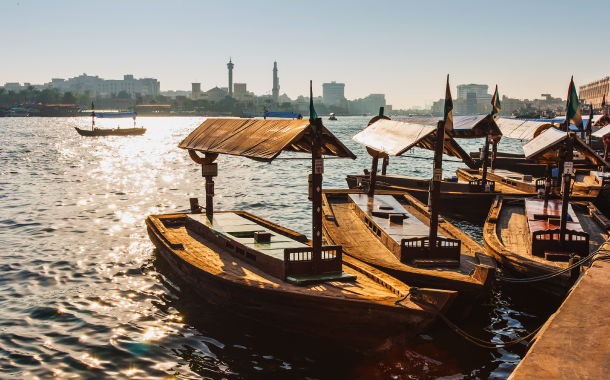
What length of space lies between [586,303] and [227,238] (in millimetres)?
11708

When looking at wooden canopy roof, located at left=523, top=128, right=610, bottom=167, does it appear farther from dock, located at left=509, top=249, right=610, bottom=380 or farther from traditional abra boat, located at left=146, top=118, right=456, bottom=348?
traditional abra boat, located at left=146, top=118, right=456, bottom=348

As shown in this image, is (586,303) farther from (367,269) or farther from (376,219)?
(376,219)

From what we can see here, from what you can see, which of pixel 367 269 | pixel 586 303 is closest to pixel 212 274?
pixel 367 269

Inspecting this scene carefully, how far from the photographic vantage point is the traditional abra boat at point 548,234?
57.1 ft

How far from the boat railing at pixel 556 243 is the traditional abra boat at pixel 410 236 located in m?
2.03

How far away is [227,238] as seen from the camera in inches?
749

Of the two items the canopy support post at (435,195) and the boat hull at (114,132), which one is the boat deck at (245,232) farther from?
the boat hull at (114,132)

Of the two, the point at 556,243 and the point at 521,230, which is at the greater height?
the point at 556,243

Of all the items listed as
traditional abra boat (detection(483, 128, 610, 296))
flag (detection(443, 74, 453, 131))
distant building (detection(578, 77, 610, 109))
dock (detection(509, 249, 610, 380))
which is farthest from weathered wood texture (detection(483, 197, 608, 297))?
distant building (detection(578, 77, 610, 109))

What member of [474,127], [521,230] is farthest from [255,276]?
[474,127]

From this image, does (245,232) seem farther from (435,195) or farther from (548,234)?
(548,234)

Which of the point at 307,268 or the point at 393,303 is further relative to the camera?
the point at 307,268

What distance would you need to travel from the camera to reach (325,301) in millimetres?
13477

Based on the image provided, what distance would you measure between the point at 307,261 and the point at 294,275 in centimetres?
56
